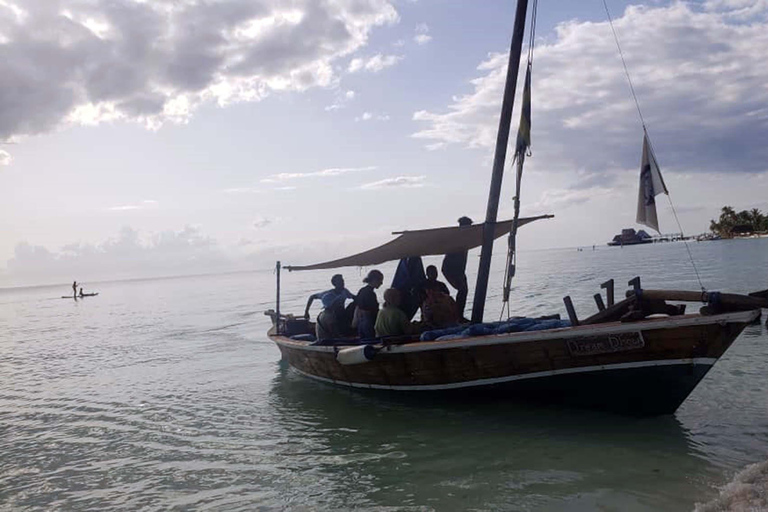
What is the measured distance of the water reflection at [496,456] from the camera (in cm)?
564

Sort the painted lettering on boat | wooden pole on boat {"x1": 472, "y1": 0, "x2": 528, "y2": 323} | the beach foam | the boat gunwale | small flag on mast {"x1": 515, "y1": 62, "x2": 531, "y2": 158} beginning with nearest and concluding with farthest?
1. the beach foam
2. the boat gunwale
3. the painted lettering on boat
4. small flag on mast {"x1": 515, "y1": 62, "x2": 531, "y2": 158}
5. wooden pole on boat {"x1": 472, "y1": 0, "x2": 528, "y2": 323}

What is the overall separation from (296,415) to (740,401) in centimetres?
702

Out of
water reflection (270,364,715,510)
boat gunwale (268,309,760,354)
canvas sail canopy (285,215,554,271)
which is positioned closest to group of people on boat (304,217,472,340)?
canvas sail canopy (285,215,554,271)

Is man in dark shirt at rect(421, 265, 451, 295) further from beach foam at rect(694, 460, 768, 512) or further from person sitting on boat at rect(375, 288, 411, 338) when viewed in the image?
beach foam at rect(694, 460, 768, 512)

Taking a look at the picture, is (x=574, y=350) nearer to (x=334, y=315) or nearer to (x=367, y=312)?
(x=367, y=312)

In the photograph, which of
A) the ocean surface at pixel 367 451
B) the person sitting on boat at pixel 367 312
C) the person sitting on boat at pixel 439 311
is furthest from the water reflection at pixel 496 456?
the person sitting on boat at pixel 439 311

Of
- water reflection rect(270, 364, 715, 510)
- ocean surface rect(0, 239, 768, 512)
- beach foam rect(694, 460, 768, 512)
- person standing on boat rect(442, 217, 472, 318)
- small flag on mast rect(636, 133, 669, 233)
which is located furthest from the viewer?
person standing on boat rect(442, 217, 472, 318)

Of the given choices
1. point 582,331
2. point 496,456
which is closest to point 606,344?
point 582,331

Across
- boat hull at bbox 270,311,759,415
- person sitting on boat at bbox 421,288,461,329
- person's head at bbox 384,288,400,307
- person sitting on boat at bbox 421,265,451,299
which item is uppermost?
person sitting on boat at bbox 421,265,451,299

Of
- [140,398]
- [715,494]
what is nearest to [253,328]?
[140,398]

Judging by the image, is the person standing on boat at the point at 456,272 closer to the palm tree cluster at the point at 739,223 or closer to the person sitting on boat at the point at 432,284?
the person sitting on boat at the point at 432,284

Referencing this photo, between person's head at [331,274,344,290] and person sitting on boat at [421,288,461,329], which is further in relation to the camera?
person's head at [331,274,344,290]

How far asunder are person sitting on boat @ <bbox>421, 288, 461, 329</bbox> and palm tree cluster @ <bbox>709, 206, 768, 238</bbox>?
14660 centimetres

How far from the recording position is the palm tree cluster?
13125 cm
